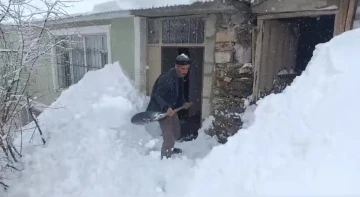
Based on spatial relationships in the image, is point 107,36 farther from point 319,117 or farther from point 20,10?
point 319,117

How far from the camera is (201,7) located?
4.94 meters

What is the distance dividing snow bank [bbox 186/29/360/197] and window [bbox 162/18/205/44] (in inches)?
95.8

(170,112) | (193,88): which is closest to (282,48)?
(170,112)

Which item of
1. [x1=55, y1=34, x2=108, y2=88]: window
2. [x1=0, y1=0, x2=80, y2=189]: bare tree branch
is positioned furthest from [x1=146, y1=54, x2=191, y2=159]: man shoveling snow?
[x1=55, y1=34, x2=108, y2=88]: window

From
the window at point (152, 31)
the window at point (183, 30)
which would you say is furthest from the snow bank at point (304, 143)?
the window at point (152, 31)

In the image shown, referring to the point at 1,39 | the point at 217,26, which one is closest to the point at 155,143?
the point at 217,26

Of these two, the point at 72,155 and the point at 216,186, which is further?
the point at 72,155

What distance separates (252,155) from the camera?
3.09 metres

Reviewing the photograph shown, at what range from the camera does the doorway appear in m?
5.00

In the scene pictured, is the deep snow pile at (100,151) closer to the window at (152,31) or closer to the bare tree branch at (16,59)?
the bare tree branch at (16,59)

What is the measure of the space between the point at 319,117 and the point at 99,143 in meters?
3.57

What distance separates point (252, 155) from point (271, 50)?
2.52m

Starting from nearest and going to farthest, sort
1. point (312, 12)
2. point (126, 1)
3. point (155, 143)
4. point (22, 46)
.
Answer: point (312, 12)
point (22, 46)
point (155, 143)
point (126, 1)

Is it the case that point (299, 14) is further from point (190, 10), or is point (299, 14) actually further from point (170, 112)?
point (170, 112)
